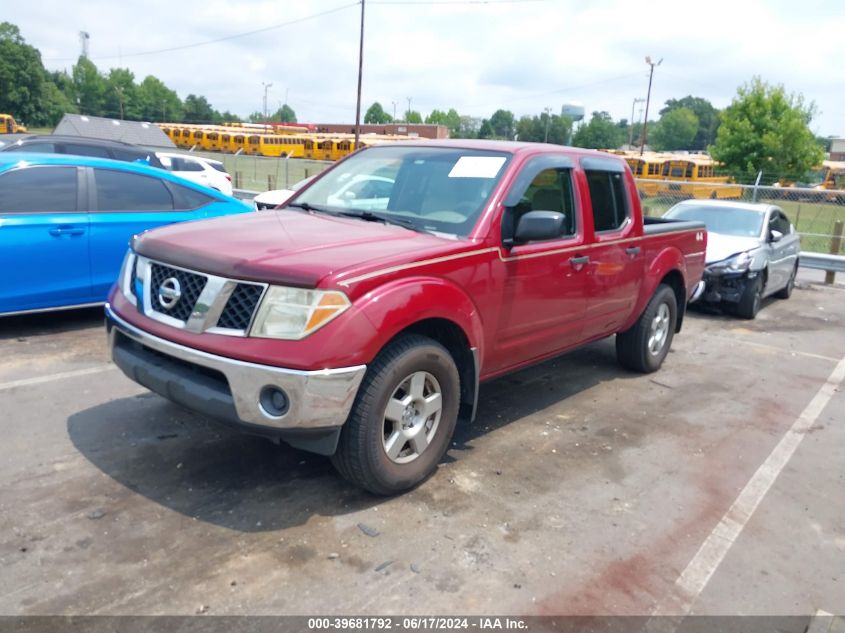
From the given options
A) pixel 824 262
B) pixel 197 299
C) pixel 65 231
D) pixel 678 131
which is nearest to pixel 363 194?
pixel 197 299

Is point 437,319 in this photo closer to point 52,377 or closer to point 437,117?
point 52,377

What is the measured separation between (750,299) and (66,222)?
26.8 ft

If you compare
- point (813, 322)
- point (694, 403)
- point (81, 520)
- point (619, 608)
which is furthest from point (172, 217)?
point (813, 322)

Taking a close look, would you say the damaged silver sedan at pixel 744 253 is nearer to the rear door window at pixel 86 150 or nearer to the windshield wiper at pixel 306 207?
the windshield wiper at pixel 306 207

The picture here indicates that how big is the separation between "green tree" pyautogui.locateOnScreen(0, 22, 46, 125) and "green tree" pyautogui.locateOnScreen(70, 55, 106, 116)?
18836mm

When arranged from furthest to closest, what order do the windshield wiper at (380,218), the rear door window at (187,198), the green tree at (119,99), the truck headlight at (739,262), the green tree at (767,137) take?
the green tree at (119,99) → the green tree at (767,137) → the truck headlight at (739,262) → the rear door window at (187,198) → the windshield wiper at (380,218)

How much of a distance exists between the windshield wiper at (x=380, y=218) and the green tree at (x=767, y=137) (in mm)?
32031

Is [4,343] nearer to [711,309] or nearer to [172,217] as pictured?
[172,217]

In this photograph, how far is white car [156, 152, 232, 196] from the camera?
17.0m

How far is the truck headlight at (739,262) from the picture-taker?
9156 millimetres

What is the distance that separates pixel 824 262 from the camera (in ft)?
40.3

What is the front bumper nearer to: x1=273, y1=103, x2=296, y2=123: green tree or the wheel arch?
the wheel arch

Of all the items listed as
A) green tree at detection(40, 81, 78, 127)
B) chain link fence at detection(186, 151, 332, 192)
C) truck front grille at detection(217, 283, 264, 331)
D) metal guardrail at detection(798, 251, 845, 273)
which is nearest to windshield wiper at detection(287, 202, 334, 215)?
truck front grille at detection(217, 283, 264, 331)

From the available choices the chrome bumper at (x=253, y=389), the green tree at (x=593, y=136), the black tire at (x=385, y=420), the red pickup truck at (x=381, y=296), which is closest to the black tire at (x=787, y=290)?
the red pickup truck at (x=381, y=296)
